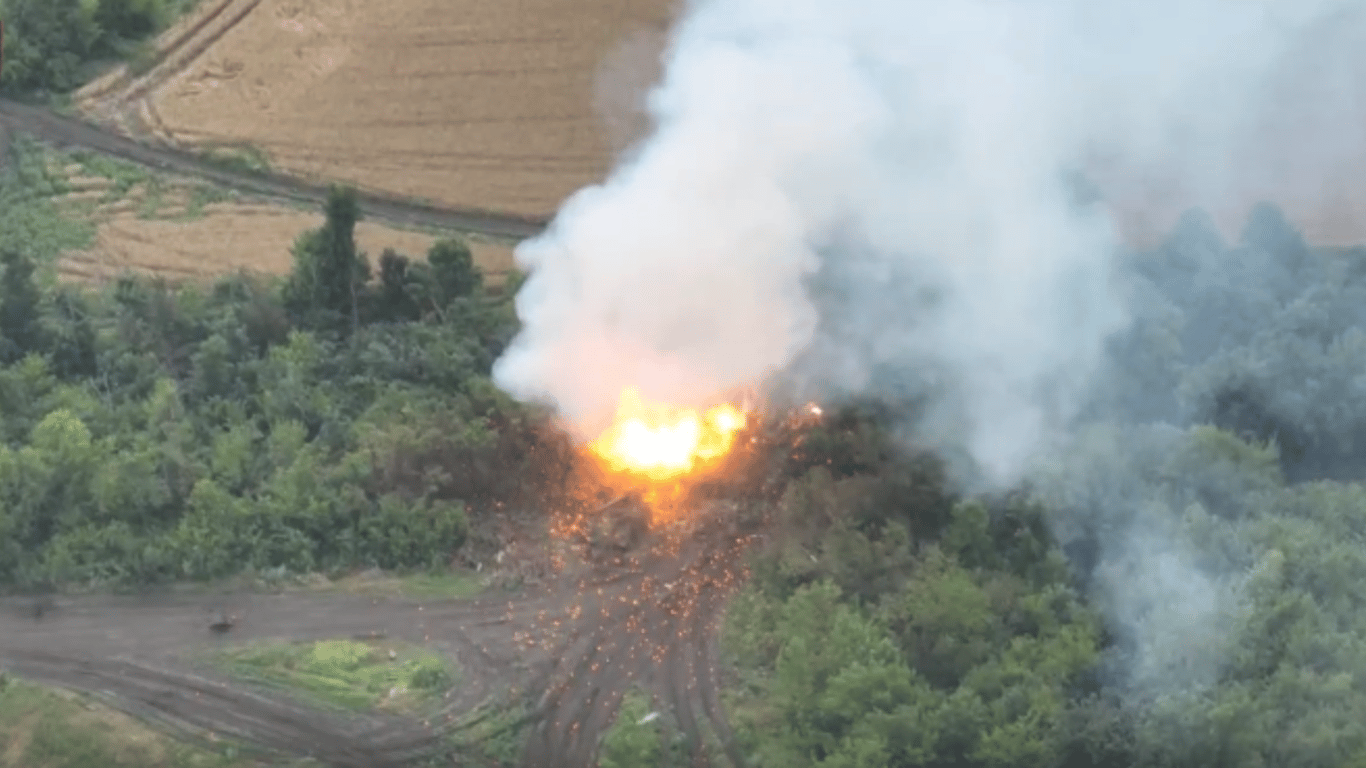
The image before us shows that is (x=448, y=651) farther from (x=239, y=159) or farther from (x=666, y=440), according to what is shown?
(x=239, y=159)

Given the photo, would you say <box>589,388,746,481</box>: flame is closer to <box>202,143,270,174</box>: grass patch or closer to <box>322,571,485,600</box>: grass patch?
<box>322,571,485,600</box>: grass patch

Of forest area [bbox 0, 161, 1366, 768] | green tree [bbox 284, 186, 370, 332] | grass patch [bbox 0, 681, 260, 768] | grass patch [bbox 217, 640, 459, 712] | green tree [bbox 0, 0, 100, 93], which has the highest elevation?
green tree [bbox 0, 0, 100, 93]

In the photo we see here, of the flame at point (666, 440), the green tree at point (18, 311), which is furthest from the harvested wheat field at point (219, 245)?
the flame at point (666, 440)

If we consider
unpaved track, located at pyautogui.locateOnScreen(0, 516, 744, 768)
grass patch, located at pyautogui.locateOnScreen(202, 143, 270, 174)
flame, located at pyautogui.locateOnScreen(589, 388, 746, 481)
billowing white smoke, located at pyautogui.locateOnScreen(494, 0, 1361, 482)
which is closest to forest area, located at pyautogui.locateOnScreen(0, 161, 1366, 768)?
unpaved track, located at pyautogui.locateOnScreen(0, 516, 744, 768)

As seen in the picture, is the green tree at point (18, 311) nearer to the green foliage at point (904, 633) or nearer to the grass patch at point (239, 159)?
the grass patch at point (239, 159)

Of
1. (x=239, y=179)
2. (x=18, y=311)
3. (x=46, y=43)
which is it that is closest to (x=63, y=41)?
(x=46, y=43)

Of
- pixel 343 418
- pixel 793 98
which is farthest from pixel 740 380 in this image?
pixel 343 418
